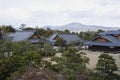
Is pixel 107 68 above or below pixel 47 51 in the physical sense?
above

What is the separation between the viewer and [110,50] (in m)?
31.5

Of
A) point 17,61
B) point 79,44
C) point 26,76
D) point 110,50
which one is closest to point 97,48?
point 110,50

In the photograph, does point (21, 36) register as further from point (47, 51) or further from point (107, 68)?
point (107, 68)

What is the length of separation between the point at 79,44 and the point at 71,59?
24.4m

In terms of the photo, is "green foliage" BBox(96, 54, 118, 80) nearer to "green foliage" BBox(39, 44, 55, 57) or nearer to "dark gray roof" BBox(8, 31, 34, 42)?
"green foliage" BBox(39, 44, 55, 57)

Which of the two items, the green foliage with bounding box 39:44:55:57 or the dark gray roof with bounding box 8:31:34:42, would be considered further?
the dark gray roof with bounding box 8:31:34:42

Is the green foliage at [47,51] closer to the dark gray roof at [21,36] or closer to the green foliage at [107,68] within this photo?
the dark gray roof at [21,36]

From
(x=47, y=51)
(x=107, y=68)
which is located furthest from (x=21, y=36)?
(x=107, y=68)

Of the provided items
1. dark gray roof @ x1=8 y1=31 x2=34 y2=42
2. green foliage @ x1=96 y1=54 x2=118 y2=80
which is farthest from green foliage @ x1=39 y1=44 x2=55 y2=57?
green foliage @ x1=96 y1=54 x2=118 y2=80

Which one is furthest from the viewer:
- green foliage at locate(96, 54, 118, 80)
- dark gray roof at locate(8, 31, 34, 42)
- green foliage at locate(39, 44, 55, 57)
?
dark gray roof at locate(8, 31, 34, 42)

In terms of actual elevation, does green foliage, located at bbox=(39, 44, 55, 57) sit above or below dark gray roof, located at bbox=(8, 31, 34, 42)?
below

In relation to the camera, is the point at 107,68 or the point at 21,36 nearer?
the point at 107,68

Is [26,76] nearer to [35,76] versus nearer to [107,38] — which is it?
[35,76]

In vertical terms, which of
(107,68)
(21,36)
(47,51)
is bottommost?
(47,51)
